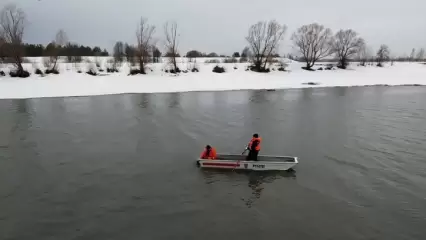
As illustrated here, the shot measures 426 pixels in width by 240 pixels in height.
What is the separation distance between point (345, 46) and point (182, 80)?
44180 millimetres

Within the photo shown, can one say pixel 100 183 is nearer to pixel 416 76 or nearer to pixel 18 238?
pixel 18 238

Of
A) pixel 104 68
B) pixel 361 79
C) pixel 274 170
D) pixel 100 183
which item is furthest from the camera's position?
pixel 361 79

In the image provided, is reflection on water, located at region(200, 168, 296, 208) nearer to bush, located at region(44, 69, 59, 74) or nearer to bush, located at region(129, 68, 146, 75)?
bush, located at region(129, 68, 146, 75)

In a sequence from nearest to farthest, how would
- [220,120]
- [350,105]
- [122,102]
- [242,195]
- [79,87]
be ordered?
[242,195]
[220,120]
[350,105]
[122,102]
[79,87]

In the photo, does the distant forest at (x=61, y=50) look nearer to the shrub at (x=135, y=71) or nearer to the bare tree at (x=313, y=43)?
the shrub at (x=135, y=71)

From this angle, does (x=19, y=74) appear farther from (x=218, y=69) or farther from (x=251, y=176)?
(x=251, y=176)

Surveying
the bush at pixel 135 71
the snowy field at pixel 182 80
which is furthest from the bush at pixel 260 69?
the bush at pixel 135 71

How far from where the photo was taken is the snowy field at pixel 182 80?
44.9 m

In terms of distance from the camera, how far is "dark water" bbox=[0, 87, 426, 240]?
34.3 feet

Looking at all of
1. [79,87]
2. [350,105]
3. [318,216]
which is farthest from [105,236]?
[79,87]

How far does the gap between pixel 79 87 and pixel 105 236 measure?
134ft

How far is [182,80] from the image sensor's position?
5403 cm

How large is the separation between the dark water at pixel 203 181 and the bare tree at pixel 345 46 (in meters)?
50.8

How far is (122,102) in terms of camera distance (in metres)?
37.2
